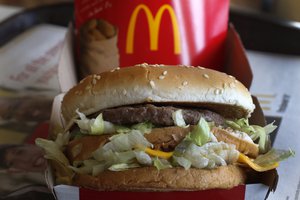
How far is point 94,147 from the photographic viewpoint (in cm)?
86

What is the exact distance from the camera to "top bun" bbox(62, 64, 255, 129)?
0.88 m

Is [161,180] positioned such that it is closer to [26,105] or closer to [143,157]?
[143,157]

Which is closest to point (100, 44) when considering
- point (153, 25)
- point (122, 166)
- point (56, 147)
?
point (153, 25)

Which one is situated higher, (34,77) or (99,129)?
(99,129)

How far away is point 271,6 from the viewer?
289 cm

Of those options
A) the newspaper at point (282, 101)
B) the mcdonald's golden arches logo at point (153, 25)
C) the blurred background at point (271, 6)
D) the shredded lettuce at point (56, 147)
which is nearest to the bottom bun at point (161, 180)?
the shredded lettuce at point (56, 147)

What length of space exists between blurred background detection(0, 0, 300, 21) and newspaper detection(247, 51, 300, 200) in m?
0.85

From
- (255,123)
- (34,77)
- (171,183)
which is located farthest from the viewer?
(34,77)

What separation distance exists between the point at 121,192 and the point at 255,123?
345 millimetres

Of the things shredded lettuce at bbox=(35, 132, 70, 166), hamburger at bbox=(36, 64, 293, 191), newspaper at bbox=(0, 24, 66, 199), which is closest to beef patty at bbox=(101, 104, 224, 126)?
hamburger at bbox=(36, 64, 293, 191)

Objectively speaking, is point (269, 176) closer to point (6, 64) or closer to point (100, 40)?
point (100, 40)

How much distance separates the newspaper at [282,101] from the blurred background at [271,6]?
848mm

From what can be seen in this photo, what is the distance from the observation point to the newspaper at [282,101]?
104 cm

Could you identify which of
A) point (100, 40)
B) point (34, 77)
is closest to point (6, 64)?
point (34, 77)
